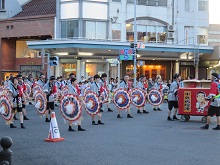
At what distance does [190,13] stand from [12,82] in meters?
32.0

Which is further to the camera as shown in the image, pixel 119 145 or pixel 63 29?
pixel 63 29

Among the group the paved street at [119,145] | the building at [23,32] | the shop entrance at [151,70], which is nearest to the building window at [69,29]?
the building at [23,32]

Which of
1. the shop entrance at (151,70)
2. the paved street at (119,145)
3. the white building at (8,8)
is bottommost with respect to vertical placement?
the paved street at (119,145)

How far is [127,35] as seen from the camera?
4038 cm

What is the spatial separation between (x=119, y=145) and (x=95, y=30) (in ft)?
94.6

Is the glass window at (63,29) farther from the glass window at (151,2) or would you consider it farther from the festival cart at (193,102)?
the festival cart at (193,102)

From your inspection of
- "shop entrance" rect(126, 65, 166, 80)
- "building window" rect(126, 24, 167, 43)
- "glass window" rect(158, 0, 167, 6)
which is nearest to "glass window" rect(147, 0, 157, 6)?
"glass window" rect(158, 0, 167, 6)

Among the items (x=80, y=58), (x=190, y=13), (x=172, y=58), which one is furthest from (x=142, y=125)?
(x=190, y=13)

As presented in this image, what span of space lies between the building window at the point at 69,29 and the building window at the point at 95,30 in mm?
946

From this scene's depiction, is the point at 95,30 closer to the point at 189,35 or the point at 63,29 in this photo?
the point at 63,29

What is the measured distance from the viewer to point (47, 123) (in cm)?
1567

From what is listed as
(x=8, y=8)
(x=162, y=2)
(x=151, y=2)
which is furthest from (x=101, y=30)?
(x=8, y=8)

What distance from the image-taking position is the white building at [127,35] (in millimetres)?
37656

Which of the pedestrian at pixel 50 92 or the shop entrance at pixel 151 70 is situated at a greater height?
the shop entrance at pixel 151 70
